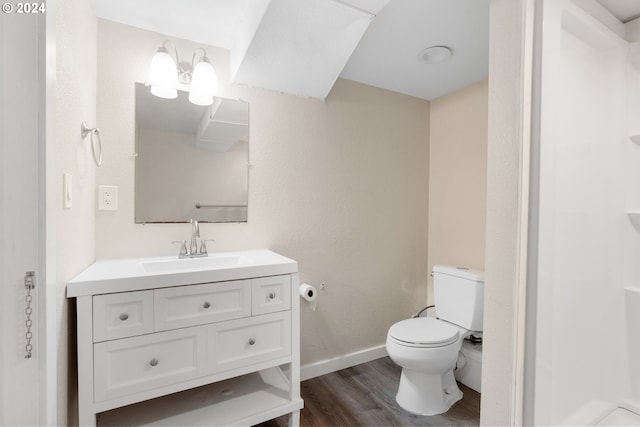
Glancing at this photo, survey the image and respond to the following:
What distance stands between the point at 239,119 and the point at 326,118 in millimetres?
615

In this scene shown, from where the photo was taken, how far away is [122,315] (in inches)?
44.1

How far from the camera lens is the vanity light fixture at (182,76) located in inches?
58.9

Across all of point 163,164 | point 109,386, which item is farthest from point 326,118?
point 109,386

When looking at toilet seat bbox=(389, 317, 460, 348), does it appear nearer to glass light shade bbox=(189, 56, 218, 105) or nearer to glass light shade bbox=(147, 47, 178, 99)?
glass light shade bbox=(189, 56, 218, 105)

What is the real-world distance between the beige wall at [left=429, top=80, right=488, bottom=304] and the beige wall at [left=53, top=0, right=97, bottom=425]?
2.30 m

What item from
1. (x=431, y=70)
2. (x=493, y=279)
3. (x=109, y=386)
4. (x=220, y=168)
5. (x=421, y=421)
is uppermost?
(x=431, y=70)

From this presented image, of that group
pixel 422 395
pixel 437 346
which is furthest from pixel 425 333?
pixel 422 395

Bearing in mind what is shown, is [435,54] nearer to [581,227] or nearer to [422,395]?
[581,227]

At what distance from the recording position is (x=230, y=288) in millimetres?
1303

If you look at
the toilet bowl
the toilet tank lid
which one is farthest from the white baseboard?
the toilet tank lid

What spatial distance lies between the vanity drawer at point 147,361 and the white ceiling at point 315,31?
4.64 ft

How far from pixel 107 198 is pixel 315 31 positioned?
135 centimetres

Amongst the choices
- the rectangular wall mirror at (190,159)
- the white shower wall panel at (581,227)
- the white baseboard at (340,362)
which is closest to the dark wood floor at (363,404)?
the white baseboard at (340,362)

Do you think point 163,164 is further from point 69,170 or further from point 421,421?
point 421,421
